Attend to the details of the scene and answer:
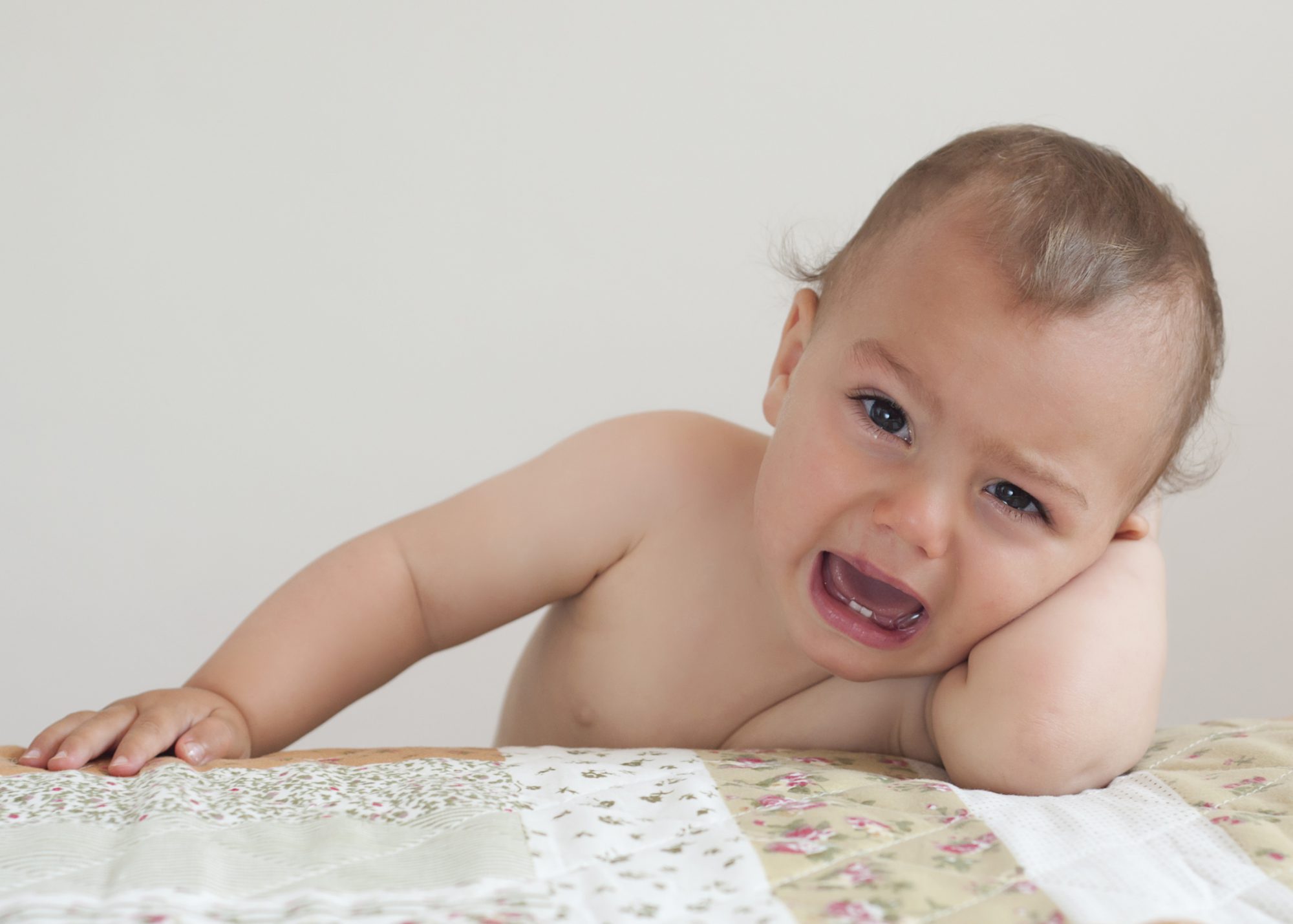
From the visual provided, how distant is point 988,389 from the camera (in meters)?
0.75

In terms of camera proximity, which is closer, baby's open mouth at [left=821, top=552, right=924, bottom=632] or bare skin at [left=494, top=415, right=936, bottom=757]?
baby's open mouth at [left=821, top=552, right=924, bottom=632]

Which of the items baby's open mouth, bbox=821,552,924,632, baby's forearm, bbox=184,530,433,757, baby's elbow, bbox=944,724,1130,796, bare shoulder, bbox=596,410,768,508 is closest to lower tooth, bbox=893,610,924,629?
baby's open mouth, bbox=821,552,924,632

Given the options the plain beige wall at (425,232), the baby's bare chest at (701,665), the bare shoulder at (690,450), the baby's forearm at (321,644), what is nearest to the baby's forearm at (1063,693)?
the baby's bare chest at (701,665)

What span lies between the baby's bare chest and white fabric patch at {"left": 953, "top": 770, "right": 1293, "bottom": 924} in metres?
0.27

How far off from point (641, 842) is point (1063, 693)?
0.34m

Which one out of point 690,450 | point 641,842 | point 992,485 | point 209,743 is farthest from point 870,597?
point 209,743

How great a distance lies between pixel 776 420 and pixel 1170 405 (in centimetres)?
27

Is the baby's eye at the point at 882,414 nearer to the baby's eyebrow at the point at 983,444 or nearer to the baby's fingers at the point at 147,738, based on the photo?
the baby's eyebrow at the point at 983,444

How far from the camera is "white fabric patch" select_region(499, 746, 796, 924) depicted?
50 cm

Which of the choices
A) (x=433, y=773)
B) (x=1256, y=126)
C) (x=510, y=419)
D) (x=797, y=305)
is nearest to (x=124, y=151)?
(x=510, y=419)

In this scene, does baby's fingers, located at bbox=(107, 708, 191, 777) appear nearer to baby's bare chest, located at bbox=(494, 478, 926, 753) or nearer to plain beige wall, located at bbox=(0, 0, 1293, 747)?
baby's bare chest, located at bbox=(494, 478, 926, 753)

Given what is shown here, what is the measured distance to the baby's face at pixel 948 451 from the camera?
75cm

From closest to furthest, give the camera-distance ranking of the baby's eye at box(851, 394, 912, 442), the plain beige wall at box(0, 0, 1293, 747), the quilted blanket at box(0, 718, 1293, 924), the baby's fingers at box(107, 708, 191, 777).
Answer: the quilted blanket at box(0, 718, 1293, 924)
the baby's fingers at box(107, 708, 191, 777)
the baby's eye at box(851, 394, 912, 442)
the plain beige wall at box(0, 0, 1293, 747)

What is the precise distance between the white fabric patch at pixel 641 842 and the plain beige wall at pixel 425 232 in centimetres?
101
